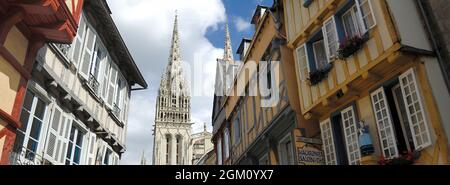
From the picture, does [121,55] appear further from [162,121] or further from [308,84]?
[162,121]

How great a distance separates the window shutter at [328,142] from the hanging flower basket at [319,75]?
109 centimetres

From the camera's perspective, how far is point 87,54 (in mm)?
11805

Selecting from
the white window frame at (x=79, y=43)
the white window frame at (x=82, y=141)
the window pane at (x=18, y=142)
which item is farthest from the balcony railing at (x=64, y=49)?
the window pane at (x=18, y=142)

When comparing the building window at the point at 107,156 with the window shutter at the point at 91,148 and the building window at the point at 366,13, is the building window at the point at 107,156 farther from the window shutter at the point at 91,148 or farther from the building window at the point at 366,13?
the building window at the point at 366,13

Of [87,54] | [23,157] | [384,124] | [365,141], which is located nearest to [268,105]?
[365,141]

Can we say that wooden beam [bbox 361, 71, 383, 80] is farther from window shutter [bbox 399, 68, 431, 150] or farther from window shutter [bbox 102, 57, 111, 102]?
window shutter [bbox 102, 57, 111, 102]

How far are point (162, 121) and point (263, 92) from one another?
63.9 metres

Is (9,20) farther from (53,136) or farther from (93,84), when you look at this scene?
(93,84)

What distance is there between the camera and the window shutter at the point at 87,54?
11.5m

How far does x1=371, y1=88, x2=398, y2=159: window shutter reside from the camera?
7.21 metres

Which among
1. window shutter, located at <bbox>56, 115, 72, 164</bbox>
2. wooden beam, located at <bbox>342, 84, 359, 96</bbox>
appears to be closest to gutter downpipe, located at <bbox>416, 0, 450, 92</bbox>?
wooden beam, located at <bbox>342, 84, 359, 96</bbox>

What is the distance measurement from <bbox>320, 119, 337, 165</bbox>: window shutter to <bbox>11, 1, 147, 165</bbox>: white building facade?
23.6 ft

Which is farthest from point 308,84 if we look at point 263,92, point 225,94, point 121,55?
point 225,94

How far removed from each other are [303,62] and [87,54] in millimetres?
6925
